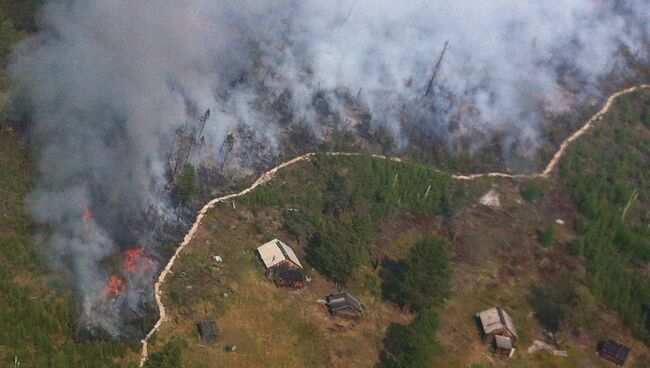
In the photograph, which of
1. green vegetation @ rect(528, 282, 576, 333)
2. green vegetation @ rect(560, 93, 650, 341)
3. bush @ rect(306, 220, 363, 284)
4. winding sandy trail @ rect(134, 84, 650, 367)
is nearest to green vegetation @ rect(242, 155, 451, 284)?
bush @ rect(306, 220, 363, 284)

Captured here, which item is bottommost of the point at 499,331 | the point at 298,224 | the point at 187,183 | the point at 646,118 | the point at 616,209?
the point at 499,331

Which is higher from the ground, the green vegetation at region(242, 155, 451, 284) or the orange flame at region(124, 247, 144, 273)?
the green vegetation at region(242, 155, 451, 284)

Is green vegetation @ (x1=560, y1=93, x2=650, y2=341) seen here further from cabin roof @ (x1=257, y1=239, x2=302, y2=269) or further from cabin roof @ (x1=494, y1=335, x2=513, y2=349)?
cabin roof @ (x1=257, y1=239, x2=302, y2=269)

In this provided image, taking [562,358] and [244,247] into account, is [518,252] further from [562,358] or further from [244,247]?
[244,247]

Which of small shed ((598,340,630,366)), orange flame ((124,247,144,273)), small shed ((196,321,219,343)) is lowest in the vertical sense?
small shed ((196,321,219,343))

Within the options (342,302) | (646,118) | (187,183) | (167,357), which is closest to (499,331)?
(342,302)

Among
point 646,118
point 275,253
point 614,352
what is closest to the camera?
point 614,352

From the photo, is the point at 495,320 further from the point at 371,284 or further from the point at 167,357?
the point at 167,357
